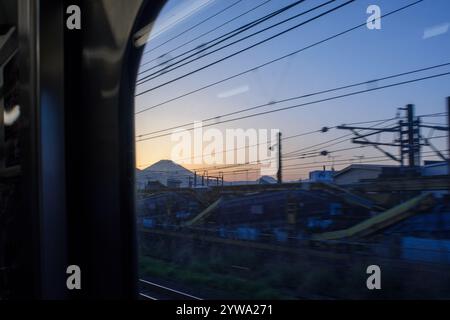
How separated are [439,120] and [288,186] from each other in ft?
1.76

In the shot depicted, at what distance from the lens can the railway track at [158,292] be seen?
1.92 meters

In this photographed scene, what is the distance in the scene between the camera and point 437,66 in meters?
1.46

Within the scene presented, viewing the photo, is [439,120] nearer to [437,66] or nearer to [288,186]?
[437,66]

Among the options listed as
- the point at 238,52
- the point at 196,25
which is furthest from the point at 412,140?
the point at 196,25

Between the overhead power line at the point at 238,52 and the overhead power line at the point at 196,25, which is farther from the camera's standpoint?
the overhead power line at the point at 196,25

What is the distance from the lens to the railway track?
192cm

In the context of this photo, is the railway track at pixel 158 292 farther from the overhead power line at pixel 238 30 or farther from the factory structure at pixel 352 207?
Answer: the overhead power line at pixel 238 30

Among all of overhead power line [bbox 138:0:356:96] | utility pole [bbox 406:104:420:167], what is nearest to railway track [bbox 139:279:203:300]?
overhead power line [bbox 138:0:356:96]

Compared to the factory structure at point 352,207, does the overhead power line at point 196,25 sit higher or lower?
higher

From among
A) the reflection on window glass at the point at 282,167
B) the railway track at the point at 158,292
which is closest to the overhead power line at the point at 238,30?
the reflection on window glass at the point at 282,167

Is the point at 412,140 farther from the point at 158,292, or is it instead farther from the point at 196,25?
the point at 158,292

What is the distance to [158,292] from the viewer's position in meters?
1.99

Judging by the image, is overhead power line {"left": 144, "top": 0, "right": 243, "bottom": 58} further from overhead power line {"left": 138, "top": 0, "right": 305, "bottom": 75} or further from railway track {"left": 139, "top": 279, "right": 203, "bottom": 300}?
railway track {"left": 139, "top": 279, "right": 203, "bottom": 300}
